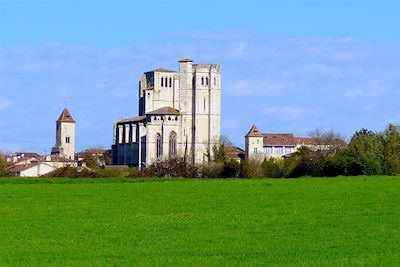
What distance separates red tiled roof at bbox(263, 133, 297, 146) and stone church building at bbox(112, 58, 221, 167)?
24.5 metres

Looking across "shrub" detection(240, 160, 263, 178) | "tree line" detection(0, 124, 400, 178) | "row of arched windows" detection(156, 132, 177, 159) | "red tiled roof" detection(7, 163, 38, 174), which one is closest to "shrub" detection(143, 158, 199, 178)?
"tree line" detection(0, 124, 400, 178)

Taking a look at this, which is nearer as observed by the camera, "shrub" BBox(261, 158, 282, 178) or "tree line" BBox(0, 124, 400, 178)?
"tree line" BBox(0, 124, 400, 178)

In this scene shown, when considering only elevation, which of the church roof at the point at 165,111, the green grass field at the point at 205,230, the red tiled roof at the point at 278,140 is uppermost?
the church roof at the point at 165,111

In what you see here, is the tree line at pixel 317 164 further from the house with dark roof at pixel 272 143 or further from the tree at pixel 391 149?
the house with dark roof at pixel 272 143

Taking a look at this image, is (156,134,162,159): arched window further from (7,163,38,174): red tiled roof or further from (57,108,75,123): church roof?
(57,108,75,123): church roof

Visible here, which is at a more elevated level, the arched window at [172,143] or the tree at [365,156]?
the arched window at [172,143]

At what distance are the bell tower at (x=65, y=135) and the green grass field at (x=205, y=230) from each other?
145 meters

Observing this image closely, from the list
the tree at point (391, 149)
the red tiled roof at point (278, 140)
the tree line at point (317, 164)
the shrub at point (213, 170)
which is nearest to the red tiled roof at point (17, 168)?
the tree line at point (317, 164)

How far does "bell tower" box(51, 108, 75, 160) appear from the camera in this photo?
184m

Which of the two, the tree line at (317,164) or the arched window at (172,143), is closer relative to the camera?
the tree line at (317,164)

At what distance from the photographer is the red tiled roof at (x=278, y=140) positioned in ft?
564

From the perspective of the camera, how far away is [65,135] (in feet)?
607

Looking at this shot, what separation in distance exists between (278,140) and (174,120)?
3305 cm

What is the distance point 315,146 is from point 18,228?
109473 mm
